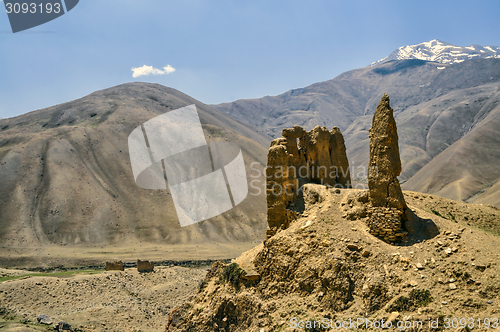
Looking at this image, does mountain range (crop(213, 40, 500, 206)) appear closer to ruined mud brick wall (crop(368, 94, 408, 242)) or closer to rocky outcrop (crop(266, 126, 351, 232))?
rocky outcrop (crop(266, 126, 351, 232))

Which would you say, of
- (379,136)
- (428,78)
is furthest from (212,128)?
(428,78)

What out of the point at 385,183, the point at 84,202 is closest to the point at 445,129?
the point at 84,202

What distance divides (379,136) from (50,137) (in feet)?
287

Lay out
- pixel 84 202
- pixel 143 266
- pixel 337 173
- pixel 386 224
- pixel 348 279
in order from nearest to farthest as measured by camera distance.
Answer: pixel 348 279 < pixel 386 224 < pixel 337 173 < pixel 143 266 < pixel 84 202

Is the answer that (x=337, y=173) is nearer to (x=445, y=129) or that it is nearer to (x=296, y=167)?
(x=296, y=167)

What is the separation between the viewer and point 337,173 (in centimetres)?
2255

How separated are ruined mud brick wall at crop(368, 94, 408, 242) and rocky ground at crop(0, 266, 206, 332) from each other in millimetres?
18896

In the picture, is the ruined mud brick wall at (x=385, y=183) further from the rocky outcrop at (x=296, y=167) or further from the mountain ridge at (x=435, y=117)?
the mountain ridge at (x=435, y=117)

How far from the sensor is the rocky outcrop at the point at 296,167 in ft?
54.5

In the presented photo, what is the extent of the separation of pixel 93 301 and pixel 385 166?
82.9ft

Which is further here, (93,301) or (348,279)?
(93,301)

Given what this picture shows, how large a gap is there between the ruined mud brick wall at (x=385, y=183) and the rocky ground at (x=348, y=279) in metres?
0.52

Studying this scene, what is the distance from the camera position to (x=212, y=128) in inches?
4220

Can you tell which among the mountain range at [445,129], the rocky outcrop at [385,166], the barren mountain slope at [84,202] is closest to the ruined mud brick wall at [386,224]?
the rocky outcrop at [385,166]
